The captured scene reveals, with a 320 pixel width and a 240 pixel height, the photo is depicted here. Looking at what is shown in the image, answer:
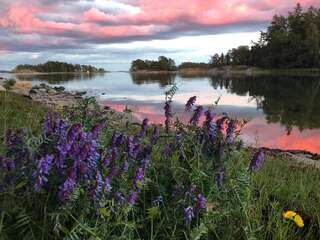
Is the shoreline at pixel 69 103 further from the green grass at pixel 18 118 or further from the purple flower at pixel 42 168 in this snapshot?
the purple flower at pixel 42 168

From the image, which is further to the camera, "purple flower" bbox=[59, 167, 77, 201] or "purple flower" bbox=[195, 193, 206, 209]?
"purple flower" bbox=[195, 193, 206, 209]

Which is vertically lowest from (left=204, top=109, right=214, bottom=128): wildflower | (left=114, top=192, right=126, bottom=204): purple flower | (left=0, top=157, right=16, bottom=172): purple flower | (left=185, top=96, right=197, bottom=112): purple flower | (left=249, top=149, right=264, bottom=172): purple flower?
(left=114, top=192, right=126, bottom=204): purple flower

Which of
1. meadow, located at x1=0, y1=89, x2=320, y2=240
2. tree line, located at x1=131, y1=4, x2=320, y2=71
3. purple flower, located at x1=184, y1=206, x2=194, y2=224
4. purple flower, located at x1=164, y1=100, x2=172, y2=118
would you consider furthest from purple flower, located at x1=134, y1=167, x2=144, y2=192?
tree line, located at x1=131, y1=4, x2=320, y2=71

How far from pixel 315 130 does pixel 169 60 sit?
568 ft

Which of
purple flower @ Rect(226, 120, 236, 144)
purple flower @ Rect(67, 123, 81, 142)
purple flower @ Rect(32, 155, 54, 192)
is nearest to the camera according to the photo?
purple flower @ Rect(32, 155, 54, 192)

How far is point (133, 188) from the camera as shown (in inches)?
133

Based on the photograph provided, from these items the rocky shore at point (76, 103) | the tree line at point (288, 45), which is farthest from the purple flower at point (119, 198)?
the tree line at point (288, 45)

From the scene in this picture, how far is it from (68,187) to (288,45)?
14979 cm

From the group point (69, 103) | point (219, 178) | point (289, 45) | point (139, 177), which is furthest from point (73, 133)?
point (289, 45)

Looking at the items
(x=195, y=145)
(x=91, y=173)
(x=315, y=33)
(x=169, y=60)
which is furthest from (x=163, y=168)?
(x=169, y=60)

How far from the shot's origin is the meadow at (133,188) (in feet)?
10.3

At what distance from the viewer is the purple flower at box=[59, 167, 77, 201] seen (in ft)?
9.44

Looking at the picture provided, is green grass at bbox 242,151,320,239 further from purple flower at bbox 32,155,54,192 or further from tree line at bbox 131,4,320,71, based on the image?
tree line at bbox 131,4,320,71

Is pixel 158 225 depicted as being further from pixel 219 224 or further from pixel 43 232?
pixel 43 232
